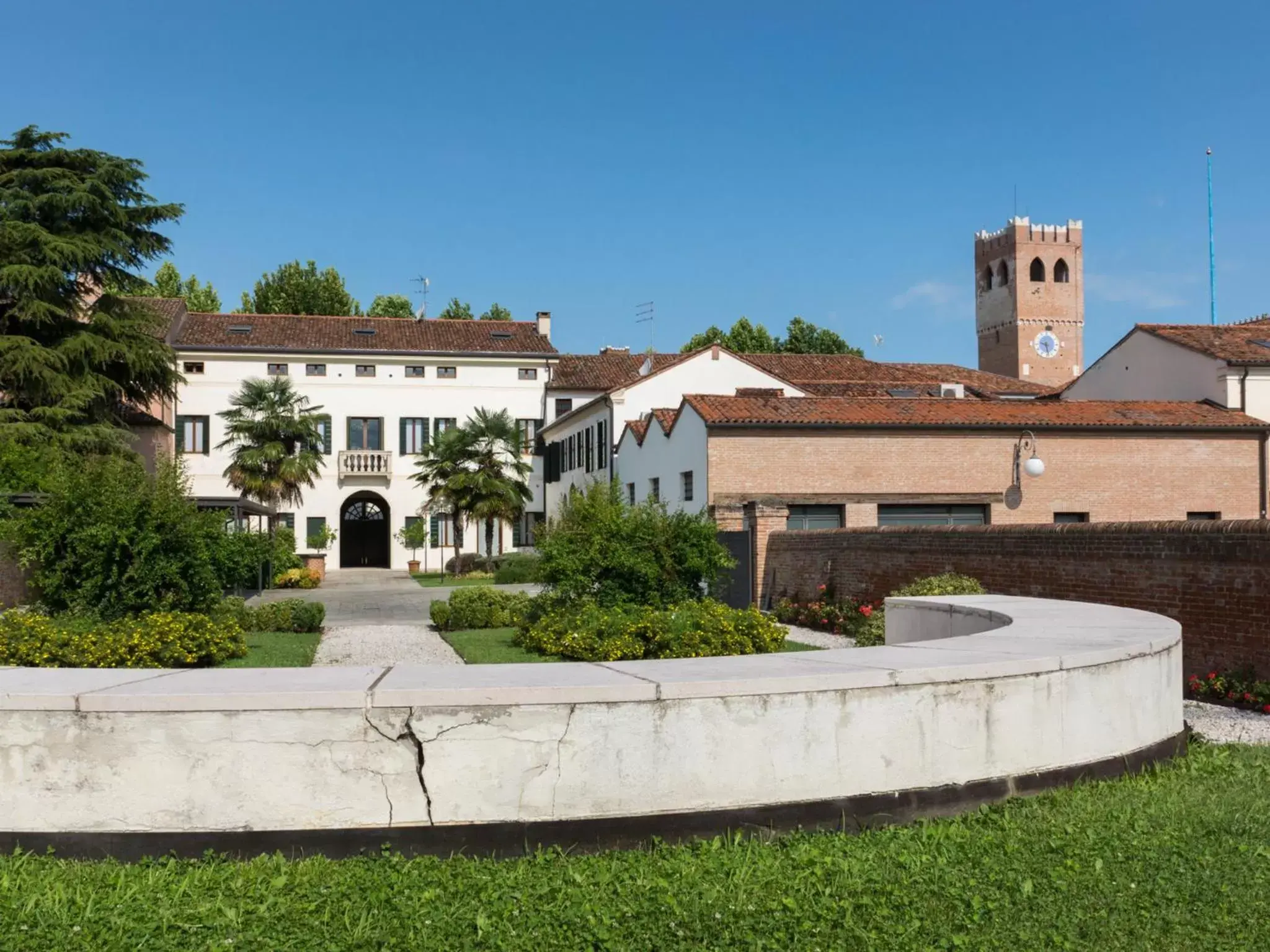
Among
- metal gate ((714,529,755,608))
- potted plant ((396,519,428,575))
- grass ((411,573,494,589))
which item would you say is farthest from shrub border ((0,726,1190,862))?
potted plant ((396,519,428,575))

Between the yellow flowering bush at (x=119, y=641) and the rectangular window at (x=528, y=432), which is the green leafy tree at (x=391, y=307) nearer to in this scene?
the rectangular window at (x=528, y=432)

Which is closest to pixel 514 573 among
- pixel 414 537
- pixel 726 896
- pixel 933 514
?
pixel 933 514

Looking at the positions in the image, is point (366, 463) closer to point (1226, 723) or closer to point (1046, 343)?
point (1226, 723)

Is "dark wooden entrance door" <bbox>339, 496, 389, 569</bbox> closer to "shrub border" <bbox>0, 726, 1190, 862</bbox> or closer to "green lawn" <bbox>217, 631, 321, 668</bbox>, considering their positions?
"green lawn" <bbox>217, 631, 321, 668</bbox>

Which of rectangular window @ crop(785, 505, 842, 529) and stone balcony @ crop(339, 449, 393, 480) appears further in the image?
stone balcony @ crop(339, 449, 393, 480)

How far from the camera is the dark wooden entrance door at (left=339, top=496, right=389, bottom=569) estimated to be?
181ft

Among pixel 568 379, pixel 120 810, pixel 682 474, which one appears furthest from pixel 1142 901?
pixel 568 379

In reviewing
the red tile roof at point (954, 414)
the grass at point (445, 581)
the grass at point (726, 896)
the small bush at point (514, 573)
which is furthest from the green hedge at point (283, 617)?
the grass at point (445, 581)

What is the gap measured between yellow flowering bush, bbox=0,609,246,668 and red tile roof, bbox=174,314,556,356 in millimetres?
40071

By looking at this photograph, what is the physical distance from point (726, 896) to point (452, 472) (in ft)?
136

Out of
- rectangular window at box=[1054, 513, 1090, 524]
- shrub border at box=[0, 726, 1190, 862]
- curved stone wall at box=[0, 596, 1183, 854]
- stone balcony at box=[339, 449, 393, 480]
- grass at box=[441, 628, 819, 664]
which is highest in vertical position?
stone balcony at box=[339, 449, 393, 480]

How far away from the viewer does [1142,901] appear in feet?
14.8

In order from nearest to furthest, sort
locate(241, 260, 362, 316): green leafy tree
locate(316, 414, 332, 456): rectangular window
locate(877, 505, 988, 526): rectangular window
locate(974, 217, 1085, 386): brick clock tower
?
locate(877, 505, 988, 526): rectangular window
locate(316, 414, 332, 456): rectangular window
locate(241, 260, 362, 316): green leafy tree
locate(974, 217, 1085, 386): brick clock tower

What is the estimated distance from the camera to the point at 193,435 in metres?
50.9
